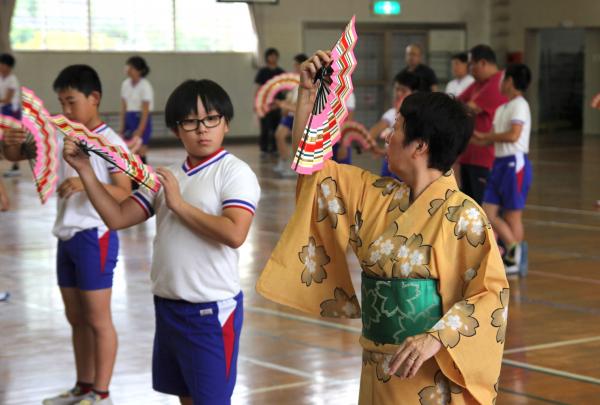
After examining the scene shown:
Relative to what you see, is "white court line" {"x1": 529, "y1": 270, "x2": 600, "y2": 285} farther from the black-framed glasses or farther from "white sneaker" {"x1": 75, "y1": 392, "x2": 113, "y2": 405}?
the black-framed glasses

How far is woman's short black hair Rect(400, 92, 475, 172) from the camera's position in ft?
8.24

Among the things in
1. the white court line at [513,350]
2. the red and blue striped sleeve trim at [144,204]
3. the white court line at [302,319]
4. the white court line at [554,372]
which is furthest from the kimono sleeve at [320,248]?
the white court line at [302,319]

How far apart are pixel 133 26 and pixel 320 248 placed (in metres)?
17.0

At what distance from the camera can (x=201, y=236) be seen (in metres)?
3.12

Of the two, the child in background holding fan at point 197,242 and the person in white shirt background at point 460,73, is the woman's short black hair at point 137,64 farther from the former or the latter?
the child in background holding fan at point 197,242

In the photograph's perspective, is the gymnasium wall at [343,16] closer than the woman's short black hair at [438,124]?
No

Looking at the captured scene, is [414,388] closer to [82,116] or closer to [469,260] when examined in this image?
[469,260]

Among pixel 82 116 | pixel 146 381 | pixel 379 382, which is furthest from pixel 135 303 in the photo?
pixel 379 382

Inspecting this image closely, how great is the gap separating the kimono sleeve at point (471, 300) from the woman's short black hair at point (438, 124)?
0.12 meters

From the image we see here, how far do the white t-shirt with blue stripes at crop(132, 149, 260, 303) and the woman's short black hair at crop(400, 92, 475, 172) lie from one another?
712 mm

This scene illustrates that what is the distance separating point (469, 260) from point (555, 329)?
3379mm

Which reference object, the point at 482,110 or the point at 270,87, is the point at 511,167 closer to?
the point at 482,110

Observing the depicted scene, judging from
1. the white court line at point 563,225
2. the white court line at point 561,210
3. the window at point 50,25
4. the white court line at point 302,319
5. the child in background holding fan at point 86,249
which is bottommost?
the white court line at point 302,319

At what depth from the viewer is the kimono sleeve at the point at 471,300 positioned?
2459mm
